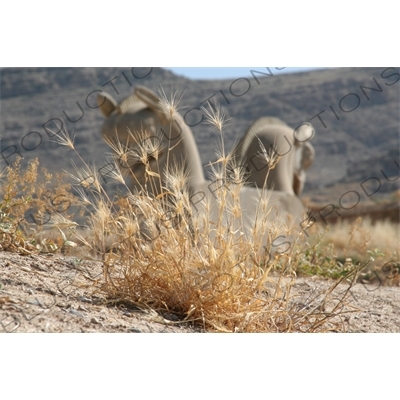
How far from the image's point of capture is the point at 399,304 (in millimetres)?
4176

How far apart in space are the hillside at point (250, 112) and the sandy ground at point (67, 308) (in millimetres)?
22121

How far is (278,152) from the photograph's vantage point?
7.60 metres

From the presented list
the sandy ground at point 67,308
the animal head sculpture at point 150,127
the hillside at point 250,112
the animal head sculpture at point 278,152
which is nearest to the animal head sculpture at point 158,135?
the animal head sculpture at point 150,127

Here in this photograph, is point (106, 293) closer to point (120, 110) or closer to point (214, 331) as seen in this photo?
point (214, 331)

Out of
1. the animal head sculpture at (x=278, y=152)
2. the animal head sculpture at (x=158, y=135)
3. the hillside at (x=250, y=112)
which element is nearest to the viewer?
the animal head sculpture at (x=158, y=135)

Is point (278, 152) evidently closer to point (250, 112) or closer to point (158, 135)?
point (158, 135)

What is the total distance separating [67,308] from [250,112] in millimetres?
35281

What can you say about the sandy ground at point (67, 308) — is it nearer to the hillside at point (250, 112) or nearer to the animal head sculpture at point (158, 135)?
the animal head sculpture at point (158, 135)

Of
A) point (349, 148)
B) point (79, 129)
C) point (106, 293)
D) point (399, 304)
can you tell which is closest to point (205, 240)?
point (106, 293)

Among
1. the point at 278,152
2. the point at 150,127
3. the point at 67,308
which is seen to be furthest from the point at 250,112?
the point at 67,308

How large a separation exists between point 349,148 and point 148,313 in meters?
35.5

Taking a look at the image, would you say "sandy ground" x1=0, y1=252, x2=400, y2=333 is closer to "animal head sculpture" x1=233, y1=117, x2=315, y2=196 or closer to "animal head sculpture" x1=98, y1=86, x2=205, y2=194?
"animal head sculpture" x1=98, y1=86, x2=205, y2=194

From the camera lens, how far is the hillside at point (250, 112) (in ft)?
96.0

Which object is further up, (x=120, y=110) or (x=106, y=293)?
(x=120, y=110)
